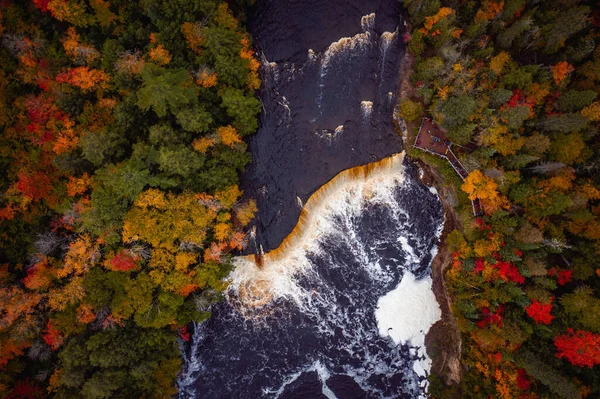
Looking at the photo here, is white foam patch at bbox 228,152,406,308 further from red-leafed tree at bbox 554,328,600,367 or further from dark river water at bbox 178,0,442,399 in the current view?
red-leafed tree at bbox 554,328,600,367

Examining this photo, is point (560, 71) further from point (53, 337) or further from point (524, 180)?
point (53, 337)

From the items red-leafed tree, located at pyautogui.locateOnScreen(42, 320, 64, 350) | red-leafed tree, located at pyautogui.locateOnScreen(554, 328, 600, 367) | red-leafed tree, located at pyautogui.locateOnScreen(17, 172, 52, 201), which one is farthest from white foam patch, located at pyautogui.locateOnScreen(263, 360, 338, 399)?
red-leafed tree, located at pyautogui.locateOnScreen(17, 172, 52, 201)

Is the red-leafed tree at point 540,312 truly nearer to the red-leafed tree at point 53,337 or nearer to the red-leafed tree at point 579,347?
the red-leafed tree at point 579,347

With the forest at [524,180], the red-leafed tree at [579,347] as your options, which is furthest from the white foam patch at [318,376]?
the red-leafed tree at [579,347]

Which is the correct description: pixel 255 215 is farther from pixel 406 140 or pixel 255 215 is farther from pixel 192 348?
pixel 406 140

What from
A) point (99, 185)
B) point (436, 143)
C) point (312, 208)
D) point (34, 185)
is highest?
point (436, 143)

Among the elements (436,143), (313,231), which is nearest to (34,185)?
(313,231)
